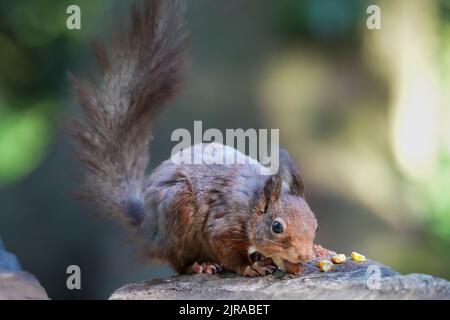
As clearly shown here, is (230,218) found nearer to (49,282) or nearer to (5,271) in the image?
(5,271)

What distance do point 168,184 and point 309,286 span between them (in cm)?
81

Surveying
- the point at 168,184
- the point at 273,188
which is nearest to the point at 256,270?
the point at 273,188

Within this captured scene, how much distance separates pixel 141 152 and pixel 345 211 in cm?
224

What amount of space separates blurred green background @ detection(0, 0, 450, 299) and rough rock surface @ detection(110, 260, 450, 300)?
6.70 feet

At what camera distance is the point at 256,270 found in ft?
9.36

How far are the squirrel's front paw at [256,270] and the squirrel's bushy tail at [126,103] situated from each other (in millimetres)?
694

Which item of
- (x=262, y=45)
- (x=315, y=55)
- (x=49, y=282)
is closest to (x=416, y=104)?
(x=315, y=55)

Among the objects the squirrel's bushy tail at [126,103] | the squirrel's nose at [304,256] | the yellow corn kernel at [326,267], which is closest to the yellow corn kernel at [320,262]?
the yellow corn kernel at [326,267]

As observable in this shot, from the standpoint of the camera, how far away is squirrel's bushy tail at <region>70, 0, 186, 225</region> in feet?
10.7

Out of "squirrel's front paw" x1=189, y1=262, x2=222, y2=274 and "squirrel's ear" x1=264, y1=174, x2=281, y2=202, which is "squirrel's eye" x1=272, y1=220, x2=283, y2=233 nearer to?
"squirrel's ear" x1=264, y1=174, x2=281, y2=202

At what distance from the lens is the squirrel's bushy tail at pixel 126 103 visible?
3275 millimetres

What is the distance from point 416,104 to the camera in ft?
17.4

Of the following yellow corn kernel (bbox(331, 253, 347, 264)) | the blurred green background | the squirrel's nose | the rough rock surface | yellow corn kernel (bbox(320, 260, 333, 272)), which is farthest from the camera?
the blurred green background

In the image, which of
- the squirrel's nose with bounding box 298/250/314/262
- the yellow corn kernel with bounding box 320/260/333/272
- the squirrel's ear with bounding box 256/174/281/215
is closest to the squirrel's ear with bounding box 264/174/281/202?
the squirrel's ear with bounding box 256/174/281/215
